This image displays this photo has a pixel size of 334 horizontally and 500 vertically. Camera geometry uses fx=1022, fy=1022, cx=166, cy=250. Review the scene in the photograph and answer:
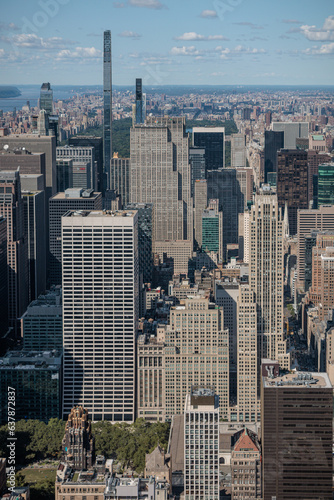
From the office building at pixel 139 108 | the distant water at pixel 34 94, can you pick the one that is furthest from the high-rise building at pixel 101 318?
the office building at pixel 139 108

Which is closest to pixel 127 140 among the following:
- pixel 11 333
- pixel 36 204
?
pixel 36 204

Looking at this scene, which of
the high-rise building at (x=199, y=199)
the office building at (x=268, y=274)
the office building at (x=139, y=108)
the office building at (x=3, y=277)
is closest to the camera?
the office building at (x=268, y=274)

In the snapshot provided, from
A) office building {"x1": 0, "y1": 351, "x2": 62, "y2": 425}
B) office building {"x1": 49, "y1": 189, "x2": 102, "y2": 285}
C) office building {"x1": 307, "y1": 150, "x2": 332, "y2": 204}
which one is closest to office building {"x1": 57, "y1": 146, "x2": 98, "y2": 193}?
office building {"x1": 49, "y1": 189, "x2": 102, "y2": 285}

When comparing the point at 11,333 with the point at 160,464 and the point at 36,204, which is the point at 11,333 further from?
the point at 160,464

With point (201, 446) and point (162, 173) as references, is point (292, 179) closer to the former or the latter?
point (162, 173)

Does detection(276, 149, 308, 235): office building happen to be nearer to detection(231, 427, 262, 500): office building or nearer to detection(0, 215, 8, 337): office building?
detection(0, 215, 8, 337): office building

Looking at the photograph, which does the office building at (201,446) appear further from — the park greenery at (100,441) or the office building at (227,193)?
the office building at (227,193)
